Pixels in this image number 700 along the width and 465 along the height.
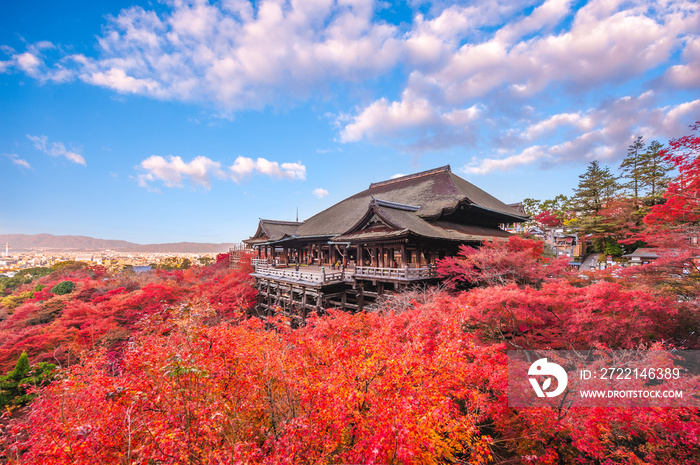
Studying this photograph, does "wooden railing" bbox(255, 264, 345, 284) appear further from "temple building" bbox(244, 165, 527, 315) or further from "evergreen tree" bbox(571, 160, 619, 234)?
"evergreen tree" bbox(571, 160, 619, 234)

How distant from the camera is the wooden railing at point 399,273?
1316 centimetres

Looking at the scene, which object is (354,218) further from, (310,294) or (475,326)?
(475,326)

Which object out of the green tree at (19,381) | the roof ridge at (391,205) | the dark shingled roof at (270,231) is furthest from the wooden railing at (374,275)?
the green tree at (19,381)

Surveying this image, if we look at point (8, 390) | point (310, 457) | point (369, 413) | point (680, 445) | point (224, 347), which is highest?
point (224, 347)

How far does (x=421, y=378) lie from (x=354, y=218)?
17.6m

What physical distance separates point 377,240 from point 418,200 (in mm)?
9000

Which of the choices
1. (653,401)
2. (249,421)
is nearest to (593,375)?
(653,401)

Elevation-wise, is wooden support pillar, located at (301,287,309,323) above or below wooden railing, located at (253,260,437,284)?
below

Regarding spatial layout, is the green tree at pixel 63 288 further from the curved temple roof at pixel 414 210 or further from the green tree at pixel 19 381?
the green tree at pixel 19 381

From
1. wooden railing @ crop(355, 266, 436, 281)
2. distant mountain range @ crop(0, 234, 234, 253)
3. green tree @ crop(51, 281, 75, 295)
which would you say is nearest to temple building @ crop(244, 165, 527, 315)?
wooden railing @ crop(355, 266, 436, 281)

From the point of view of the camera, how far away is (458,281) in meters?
14.8

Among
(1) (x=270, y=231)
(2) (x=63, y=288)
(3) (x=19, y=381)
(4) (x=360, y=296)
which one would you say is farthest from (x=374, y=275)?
(2) (x=63, y=288)

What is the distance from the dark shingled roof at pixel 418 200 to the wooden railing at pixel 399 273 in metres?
2.95

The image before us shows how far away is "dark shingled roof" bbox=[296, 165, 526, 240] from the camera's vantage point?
1908 centimetres
